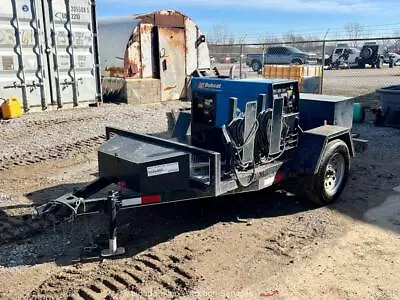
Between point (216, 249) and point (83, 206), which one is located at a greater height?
point (83, 206)

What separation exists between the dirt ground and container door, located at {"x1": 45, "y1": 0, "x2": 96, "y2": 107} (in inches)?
219

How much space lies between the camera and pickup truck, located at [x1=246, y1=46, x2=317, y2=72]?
3316 centimetres

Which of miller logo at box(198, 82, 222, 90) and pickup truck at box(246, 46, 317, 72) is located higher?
pickup truck at box(246, 46, 317, 72)

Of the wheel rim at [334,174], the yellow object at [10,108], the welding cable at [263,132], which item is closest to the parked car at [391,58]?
the yellow object at [10,108]

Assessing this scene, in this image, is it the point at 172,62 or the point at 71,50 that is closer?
the point at 71,50

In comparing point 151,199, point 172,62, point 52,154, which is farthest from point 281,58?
point 151,199

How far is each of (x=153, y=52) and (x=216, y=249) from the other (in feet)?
34.8

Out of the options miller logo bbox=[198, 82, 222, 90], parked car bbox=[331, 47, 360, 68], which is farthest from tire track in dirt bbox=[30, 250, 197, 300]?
parked car bbox=[331, 47, 360, 68]

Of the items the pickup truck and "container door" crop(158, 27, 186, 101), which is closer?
"container door" crop(158, 27, 186, 101)

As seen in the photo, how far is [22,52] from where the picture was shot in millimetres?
10562

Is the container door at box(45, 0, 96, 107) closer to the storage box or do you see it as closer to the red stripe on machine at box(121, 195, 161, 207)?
the storage box

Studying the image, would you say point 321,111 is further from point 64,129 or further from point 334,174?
point 64,129

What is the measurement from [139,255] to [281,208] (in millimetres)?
2084

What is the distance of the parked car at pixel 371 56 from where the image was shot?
35.4 m
